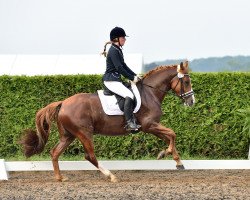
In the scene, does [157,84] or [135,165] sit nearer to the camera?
[157,84]

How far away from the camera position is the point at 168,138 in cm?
1059

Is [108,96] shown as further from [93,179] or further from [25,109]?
[25,109]

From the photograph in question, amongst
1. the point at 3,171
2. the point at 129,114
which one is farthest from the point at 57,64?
the point at 129,114

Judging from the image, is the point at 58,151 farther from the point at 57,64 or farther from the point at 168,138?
the point at 57,64

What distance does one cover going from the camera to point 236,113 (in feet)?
45.2

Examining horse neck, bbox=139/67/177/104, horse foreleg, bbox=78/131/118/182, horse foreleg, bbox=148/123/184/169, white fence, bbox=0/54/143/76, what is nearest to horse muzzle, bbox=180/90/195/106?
horse neck, bbox=139/67/177/104

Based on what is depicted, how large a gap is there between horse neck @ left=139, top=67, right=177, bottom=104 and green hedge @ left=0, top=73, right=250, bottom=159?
9.02ft

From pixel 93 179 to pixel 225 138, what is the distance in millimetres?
3417

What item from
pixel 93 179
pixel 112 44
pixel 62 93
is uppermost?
pixel 112 44

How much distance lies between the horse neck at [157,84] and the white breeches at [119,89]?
333 millimetres

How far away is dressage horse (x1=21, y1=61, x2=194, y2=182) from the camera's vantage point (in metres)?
10.7

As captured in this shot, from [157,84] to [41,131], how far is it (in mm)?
1933

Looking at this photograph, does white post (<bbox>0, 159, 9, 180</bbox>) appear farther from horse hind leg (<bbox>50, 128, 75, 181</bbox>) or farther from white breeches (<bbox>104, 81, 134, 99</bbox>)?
white breeches (<bbox>104, 81, 134, 99</bbox>)

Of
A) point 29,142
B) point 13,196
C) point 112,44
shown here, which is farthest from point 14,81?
point 13,196
